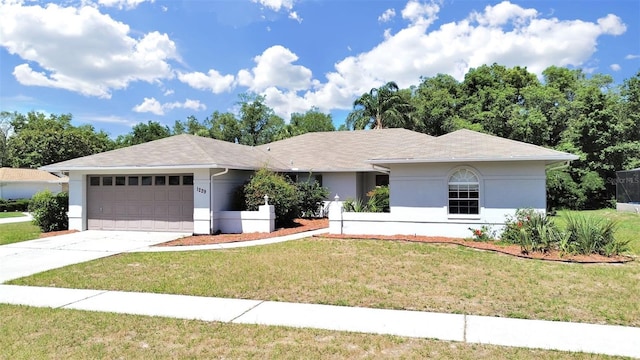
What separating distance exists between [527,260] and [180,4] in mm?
16034

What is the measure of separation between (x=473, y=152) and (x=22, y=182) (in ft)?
139

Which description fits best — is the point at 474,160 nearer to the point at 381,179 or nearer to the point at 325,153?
the point at 381,179

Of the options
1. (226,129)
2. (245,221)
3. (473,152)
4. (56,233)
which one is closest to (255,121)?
(226,129)

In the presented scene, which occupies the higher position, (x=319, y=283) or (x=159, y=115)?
(x=159, y=115)

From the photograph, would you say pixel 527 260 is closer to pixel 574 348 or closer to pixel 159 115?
pixel 574 348

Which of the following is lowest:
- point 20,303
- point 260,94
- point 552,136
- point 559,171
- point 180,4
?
point 20,303

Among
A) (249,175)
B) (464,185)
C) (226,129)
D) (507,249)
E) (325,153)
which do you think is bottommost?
(507,249)

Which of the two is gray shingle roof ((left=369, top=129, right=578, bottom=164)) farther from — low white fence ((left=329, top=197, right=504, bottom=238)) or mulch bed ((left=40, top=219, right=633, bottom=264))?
mulch bed ((left=40, top=219, right=633, bottom=264))

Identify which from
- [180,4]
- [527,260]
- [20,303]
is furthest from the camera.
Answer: [180,4]

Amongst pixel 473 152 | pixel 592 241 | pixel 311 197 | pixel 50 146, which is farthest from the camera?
pixel 50 146

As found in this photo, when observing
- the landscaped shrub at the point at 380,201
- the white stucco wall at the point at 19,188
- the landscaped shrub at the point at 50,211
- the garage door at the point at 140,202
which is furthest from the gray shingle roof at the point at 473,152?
the white stucco wall at the point at 19,188

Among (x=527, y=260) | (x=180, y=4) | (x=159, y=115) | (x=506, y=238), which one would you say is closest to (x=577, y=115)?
(x=506, y=238)

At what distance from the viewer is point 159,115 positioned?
50.7m

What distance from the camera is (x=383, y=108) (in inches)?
1330
